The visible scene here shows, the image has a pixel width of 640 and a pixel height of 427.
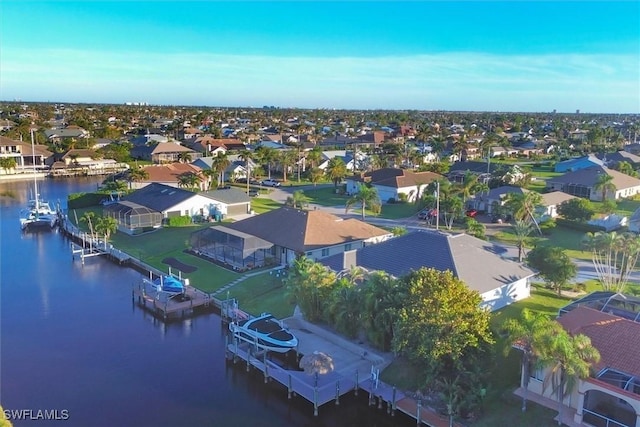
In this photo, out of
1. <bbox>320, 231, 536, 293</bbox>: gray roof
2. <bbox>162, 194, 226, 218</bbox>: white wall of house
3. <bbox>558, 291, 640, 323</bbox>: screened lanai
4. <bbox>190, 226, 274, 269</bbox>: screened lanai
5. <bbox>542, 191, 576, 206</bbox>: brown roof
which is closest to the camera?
<bbox>558, 291, 640, 323</bbox>: screened lanai

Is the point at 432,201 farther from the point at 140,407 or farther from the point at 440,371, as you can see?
the point at 140,407

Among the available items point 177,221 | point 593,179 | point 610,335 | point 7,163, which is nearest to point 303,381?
point 610,335

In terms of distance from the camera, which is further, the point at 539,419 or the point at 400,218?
the point at 400,218

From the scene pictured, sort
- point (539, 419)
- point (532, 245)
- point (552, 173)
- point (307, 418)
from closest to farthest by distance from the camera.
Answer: point (539, 419) → point (307, 418) → point (532, 245) → point (552, 173)

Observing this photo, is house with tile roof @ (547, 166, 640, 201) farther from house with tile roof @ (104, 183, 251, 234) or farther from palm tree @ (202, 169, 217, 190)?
palm tree @ (202, 169, 217, 190)

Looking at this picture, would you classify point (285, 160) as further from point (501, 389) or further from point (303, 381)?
point (501, 389)

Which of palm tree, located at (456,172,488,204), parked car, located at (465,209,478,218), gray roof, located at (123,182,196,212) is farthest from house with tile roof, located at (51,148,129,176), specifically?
parked car, located at (465,209,478,218)

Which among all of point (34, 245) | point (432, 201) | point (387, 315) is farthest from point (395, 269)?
point (34, 245)
